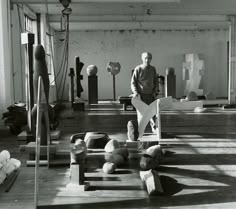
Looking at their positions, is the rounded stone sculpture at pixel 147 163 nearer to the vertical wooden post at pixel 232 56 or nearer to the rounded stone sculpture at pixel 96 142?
the rounded stone sculpture at pixel 96 142

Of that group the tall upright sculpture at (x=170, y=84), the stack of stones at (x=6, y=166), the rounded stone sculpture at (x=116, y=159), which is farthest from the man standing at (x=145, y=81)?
the tall upright sculpture at (x=170, y=84)

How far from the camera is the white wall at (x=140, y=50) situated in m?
20.2

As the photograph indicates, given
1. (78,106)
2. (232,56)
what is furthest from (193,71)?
(78,106)

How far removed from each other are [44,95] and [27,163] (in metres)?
0.95

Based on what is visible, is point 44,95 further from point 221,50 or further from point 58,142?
point 221,50

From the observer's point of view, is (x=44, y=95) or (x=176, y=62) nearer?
(x=44, y=95)

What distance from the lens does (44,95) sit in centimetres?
492

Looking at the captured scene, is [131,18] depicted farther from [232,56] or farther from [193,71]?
[193,71]

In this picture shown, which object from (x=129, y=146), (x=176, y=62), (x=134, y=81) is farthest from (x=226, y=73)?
(x=129, y=146)

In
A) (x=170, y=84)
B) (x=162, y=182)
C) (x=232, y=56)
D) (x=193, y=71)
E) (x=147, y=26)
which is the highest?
(x=147, y=26)

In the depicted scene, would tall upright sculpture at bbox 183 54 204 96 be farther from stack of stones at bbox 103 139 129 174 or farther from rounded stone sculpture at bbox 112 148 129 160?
rounded stone sculpture at bbox 112 148 129 160

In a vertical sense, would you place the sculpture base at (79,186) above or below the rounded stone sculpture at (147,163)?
below

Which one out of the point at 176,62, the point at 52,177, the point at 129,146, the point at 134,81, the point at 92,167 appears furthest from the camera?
the point at 176,62

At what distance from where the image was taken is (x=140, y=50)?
67.4 ft
